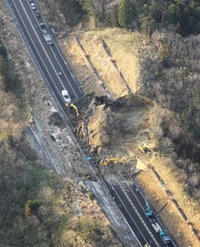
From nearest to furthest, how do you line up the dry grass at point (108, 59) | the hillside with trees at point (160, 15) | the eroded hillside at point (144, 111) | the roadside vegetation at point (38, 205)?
the roadside vegetation at point (38, 205)
the eroded hillside at point (144, 111)
the dry grass at point (108, 59)
the hillside with trees at point (160, 15)

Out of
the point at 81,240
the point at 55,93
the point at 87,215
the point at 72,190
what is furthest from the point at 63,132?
the point at 81,240

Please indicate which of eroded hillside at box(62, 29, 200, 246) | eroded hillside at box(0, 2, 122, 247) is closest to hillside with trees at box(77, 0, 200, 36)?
eroded hillside at box(62, 29, 200, 246)

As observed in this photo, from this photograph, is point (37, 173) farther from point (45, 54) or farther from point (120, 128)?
point (45, 54)

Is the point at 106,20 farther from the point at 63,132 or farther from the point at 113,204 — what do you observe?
the point at 113,204

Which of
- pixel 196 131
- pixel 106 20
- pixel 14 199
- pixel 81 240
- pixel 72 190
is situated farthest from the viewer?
pixel 106 20

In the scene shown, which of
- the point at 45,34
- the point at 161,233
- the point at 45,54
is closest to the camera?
the point at 161,233

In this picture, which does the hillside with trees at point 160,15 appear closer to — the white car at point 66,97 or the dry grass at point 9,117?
the white car at point 66,97

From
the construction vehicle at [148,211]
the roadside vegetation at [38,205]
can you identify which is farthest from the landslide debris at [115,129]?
the roadside vegetation at [38,205]

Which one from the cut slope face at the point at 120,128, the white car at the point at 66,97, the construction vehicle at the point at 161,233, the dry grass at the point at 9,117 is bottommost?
the construction vehicle at the point at 161,233

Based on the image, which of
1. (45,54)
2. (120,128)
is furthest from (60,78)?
(120,128)
